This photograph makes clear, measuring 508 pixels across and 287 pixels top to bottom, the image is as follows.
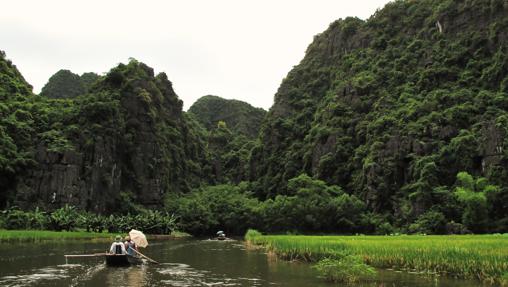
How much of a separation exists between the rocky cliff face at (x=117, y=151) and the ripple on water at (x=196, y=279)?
193 feet

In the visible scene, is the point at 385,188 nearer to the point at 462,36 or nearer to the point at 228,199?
the point at 228,199

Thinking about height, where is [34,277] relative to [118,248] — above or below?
below

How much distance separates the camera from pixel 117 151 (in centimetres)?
9962

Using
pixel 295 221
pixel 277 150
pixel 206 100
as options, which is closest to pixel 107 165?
pixel 295 221

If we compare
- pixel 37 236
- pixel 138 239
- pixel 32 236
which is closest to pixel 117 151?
pixel 37 236

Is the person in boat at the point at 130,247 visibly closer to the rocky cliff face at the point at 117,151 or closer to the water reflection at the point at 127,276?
the water reflection at the point at 127,276

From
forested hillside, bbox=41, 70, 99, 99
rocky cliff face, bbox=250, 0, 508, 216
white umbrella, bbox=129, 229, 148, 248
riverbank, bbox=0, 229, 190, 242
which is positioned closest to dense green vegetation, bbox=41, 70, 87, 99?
forested hillside, bbox=41, 70, 99, 99

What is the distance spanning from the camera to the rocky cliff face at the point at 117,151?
78.2m

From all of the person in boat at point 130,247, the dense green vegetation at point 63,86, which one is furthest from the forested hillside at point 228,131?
A: the person in boat at point 130,247

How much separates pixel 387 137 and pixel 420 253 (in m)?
68.4

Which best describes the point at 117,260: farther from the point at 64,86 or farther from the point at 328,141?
the point at 64,86

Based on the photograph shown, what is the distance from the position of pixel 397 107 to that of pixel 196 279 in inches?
3271

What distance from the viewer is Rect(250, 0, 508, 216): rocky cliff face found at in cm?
7394

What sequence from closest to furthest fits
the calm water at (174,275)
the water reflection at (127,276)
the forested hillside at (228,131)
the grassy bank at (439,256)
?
1. the grassy bank at (439,256)
2. the calm water at (174,275)
3. the water reflection at (127,276)
4. the forested hillside at (228,131)
